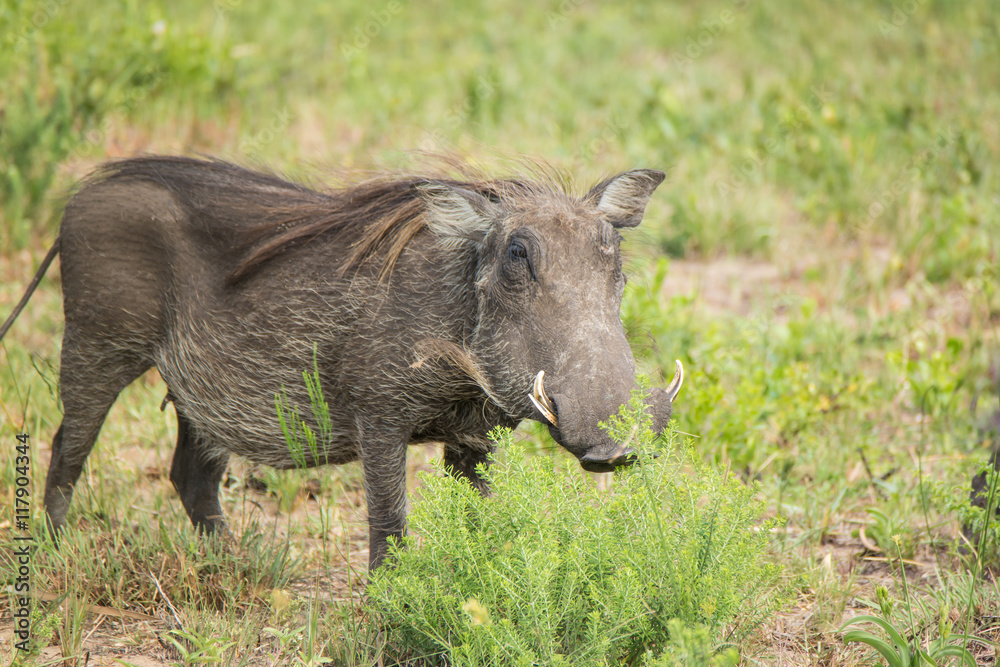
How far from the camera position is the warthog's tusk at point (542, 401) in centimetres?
239

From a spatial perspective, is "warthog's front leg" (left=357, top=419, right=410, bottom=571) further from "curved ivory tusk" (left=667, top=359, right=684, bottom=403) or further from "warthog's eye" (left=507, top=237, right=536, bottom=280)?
"curved ivory tusk" (left=667, top=359, right=684, bottom=403)

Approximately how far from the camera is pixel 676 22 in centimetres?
1002

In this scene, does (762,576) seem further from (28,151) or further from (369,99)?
(369,99)

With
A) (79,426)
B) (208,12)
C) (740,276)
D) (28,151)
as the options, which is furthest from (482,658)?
(208,12)

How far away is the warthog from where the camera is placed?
2.65 meters

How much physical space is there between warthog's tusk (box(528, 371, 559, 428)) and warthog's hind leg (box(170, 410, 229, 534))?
1.49 meters

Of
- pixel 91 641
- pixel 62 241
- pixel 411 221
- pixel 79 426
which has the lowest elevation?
pixel 91 641

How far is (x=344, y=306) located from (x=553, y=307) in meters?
0.71

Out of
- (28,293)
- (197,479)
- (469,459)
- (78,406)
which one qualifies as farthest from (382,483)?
(28,293)

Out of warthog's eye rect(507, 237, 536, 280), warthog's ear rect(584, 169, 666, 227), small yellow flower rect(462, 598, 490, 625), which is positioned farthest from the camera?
warthog's ear rect(584, 169, 666, 227)

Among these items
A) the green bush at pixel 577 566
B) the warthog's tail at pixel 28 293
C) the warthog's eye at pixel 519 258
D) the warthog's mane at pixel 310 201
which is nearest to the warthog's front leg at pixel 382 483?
the green bush at pixel 577 566

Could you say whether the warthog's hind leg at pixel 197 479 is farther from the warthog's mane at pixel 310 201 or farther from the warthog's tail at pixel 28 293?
the warthog's mane at pixel 310 201

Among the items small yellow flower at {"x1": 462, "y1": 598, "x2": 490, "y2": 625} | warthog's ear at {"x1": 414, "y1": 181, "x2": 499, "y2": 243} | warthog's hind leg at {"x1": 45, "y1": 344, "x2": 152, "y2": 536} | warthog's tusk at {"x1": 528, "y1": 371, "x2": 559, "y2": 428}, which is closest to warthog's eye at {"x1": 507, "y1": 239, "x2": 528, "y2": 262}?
warthog's ear at {"x1": 414, "y1": 181, "x2": 499, "y2": 243}

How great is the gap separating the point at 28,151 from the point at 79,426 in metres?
3.13
